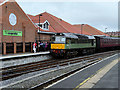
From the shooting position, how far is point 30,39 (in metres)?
22.6

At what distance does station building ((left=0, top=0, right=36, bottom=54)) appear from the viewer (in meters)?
18.0

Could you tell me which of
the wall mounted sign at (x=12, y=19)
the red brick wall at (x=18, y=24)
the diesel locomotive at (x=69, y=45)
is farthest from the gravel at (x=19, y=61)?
the wall mounted sign at (x=12, y=19)

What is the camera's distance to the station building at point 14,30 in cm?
1803

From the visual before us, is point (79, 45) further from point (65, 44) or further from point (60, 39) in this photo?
point (60, 39)

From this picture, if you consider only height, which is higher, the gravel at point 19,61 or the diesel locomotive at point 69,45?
the diesel locomotive at point 69,45

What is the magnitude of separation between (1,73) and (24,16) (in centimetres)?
1345

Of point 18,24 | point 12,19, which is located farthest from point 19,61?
point 18,24

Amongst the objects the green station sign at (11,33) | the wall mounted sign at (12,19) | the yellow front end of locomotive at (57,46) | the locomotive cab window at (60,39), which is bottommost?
the yellow front end of locomotive at (57,46)

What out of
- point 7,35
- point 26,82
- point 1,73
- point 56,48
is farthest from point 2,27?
point 26,82

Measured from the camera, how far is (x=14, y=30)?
65.2ft

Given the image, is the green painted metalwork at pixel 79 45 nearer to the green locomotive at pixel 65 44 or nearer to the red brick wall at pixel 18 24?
the green locomotive at pixel 65 44

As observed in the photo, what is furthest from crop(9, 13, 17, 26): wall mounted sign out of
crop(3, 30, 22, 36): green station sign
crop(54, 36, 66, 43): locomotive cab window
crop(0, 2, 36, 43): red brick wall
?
crop(54, 36, 66, 43): locomotive cab window

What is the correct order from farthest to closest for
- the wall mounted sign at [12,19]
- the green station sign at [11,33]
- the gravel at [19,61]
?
the wall mounted sign at [12,19] < the green station sign at [11,33] < the gravel at [19,61]

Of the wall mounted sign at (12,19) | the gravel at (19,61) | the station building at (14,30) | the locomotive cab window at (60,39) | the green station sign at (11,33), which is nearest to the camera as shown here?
the gravel at (19,61)
